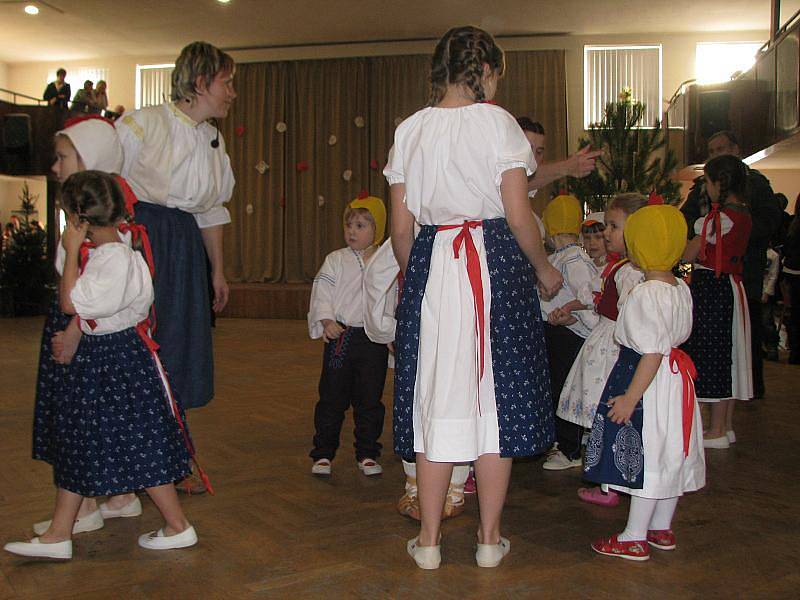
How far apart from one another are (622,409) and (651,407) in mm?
95

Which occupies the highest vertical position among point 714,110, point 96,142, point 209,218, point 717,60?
point 717,60

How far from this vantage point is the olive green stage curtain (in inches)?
553

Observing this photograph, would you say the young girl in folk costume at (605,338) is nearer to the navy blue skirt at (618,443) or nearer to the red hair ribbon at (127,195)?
the navy blue skirt at (618,443)

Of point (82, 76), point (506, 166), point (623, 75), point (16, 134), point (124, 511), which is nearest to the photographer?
point (506, 166)

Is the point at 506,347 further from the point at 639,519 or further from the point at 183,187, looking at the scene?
the point at 183,187

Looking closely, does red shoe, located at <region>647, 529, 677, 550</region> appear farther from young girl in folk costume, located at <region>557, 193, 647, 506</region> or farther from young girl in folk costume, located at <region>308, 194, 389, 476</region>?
young girl in folk costume, located at <region>308, 194, 389, 476</region>

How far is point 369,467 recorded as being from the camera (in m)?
3.41

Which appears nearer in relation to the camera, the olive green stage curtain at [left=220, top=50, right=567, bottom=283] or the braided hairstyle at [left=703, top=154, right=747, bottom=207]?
the braided hairstyle at [left=703, top=154, right=747, bottom=207]

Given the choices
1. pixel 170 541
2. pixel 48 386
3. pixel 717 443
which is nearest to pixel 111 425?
pixel 48 386

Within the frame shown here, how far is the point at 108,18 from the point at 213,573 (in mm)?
12301

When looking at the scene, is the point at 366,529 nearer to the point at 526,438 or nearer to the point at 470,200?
the point at 526,438

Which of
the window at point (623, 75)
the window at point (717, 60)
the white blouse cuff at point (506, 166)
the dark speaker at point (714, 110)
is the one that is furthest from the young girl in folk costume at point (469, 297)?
the window at point (717, 60)

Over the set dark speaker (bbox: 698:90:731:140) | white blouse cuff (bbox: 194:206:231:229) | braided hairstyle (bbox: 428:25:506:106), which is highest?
dark speaker (bbox: 698:90:731:140)

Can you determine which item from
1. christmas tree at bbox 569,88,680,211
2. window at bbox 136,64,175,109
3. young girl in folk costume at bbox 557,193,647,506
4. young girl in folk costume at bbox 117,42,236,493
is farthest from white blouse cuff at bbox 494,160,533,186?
window at bbox 136,64,175,109
